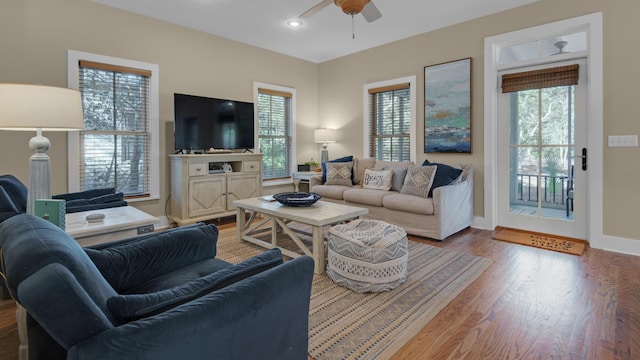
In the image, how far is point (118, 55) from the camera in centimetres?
402

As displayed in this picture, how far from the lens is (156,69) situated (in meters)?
4.34

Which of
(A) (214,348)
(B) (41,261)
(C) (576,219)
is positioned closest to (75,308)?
(B) (41,261)

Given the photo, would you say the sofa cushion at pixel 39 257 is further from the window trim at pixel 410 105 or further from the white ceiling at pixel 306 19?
the window trim at pixel 410 105

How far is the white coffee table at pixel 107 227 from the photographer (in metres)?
1.94

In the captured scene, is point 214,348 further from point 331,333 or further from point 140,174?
point 140,174

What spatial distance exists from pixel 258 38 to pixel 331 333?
440 centimetres

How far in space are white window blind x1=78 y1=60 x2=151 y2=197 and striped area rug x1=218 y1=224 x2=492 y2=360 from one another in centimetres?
198

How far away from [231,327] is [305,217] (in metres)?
1.86

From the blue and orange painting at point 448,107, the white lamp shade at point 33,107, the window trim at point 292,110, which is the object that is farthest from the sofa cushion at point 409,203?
the white lamp shade at point 33,107

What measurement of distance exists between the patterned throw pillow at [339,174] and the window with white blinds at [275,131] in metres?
1.16

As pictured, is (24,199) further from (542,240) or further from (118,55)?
(542,240)

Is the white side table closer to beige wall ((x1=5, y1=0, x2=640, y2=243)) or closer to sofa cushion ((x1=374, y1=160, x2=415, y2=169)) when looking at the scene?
beige wall ((x1=5, y1=0, x2=640, y2=243))

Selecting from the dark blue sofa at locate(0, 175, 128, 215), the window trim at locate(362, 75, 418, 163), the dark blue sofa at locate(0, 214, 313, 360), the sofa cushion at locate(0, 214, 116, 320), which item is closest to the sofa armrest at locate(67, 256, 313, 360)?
the dark blue sofa at locate(0, 214, 313, 360)

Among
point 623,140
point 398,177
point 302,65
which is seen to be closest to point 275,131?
point 302,65
